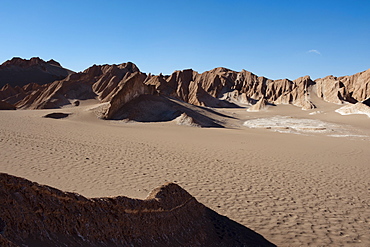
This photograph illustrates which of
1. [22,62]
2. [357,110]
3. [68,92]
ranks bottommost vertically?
[357,110]

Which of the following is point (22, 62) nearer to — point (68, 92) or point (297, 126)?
point (68, 92)

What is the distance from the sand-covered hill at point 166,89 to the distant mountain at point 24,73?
272 mm

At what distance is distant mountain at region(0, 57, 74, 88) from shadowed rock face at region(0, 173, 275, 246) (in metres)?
82.0

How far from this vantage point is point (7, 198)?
267 centimetres

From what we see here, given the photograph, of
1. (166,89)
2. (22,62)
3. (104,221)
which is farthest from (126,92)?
(22,62)

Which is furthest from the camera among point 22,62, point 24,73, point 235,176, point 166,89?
point 22,62

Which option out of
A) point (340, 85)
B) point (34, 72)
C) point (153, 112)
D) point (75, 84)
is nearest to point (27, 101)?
point (75, 84)

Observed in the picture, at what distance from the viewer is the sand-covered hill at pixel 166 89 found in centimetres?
2868

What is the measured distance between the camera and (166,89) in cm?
7019

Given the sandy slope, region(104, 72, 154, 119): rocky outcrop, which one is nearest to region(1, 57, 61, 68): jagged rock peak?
region(104, 72, 154, 119): rocky outcrop

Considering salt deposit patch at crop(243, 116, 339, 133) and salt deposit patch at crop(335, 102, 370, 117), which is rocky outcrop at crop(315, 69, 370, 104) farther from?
salt deposit patch at crop(243, 116, 339, 133)

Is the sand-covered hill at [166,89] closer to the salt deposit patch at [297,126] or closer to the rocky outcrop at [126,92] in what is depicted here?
the rocky outcrop at [126,92]

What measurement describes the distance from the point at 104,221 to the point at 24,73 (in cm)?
8976

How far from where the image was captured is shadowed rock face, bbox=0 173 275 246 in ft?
8.64
